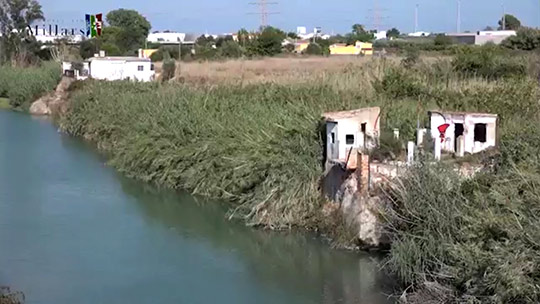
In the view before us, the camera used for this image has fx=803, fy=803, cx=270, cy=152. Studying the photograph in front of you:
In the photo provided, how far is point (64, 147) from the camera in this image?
947 inches

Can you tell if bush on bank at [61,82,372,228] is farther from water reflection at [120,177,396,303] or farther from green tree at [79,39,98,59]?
green tree at [79,39,98,59]

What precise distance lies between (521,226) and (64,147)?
18230 millimetres

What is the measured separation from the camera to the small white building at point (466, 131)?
469 inches

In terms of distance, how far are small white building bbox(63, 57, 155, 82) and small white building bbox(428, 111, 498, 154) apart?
2268 cm

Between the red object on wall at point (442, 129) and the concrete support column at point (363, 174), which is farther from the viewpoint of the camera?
the red object on wall at point (442, 129)

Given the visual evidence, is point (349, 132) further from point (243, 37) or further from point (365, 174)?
point (243, 37)

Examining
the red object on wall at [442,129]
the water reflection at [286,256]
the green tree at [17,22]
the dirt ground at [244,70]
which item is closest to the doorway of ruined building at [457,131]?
the red object on wall at [442,129]

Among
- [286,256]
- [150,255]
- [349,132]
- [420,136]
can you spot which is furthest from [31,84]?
[420,136]

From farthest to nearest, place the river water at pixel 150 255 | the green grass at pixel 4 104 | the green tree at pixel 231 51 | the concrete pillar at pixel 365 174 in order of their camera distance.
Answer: the green tree at pixel 231 51
the green grass at pixel 4 104
the concrete pillar at pixel 365 174
the river water at pixel 150 255

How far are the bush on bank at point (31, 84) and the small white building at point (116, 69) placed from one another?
7.32ft

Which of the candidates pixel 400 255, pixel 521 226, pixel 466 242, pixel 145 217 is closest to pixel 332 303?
pixel 400 255

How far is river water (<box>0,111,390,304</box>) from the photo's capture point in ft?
33.7

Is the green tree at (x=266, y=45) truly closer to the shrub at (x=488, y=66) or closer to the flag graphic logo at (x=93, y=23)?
the flag graphic logo at (x=93, y=23)

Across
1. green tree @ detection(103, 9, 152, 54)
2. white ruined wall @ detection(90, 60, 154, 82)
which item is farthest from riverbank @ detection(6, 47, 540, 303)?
green tree @ detection(103, 9, 152, 54)
